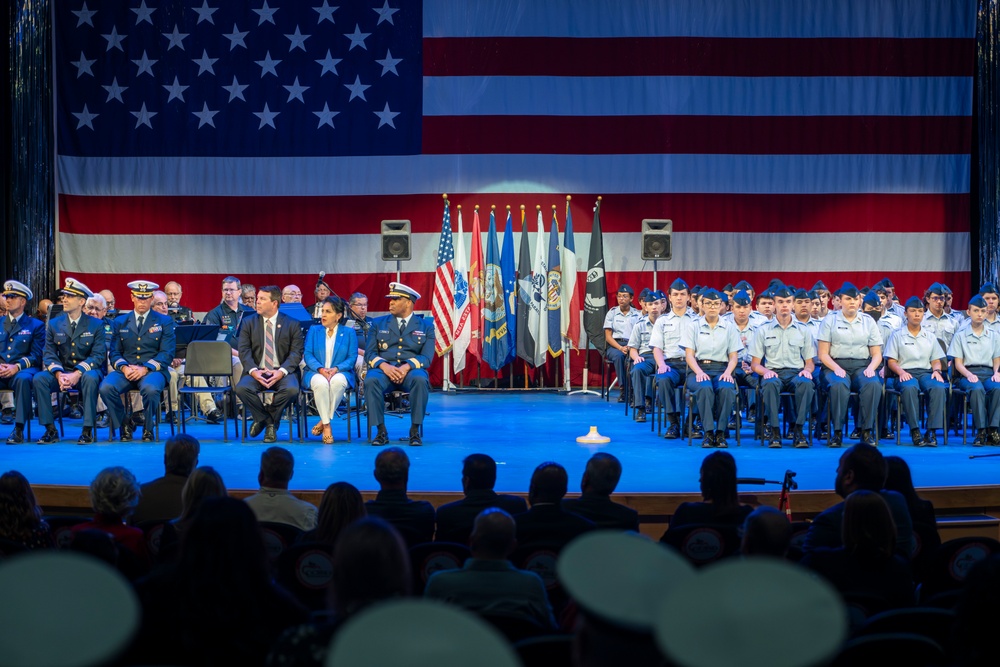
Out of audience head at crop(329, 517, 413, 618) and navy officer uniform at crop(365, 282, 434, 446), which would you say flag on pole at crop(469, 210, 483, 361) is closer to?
navy officer uniform at crop(365, 282, 434, 446)

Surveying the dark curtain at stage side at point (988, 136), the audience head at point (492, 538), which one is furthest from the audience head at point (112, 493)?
the dark curtain at stage side at point (988, 136)

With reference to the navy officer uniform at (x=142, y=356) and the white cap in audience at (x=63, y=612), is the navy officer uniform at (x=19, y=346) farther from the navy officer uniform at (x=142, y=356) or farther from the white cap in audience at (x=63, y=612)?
the white cap in audience at (x=63, y=612)

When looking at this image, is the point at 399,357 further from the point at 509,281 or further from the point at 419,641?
the point at 419,641

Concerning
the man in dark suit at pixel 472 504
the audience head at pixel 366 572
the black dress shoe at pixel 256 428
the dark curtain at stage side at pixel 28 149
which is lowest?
the black dress shoe at pixel 256 428

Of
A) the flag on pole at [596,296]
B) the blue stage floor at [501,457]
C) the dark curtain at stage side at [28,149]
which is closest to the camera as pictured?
the blue stage floor at [501,457]

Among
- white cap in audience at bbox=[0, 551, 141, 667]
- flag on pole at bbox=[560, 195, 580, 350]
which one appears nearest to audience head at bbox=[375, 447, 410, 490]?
white cap in audience at bbox=[0, 551, 141, 667]

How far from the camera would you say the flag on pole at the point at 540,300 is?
41.2 feet

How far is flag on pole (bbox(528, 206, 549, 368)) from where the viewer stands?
12547 millimetres

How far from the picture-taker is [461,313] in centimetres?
1246

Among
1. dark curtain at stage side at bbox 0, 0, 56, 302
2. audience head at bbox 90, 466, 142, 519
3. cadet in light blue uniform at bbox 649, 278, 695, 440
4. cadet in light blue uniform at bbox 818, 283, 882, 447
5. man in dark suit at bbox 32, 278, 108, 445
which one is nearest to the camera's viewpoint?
audience head at bbox 90, 466, 142, 519

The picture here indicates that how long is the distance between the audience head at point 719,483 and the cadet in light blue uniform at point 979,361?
527 centimetres

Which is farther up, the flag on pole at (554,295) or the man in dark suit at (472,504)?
the flag on pole at (554,295)

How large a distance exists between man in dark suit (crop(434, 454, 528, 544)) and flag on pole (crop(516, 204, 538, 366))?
8.36 meters

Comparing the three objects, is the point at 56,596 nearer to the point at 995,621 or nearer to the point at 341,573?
the point at 341,573
